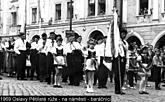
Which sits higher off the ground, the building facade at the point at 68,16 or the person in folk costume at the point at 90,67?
the building facade at the point at 68,16

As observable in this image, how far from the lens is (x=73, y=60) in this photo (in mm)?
14625

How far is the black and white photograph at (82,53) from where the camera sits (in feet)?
38.9

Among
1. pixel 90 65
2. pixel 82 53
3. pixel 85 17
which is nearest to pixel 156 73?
pixel 82 53

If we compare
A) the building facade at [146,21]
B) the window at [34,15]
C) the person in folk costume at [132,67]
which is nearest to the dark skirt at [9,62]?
the person in folk costume at [132,67]

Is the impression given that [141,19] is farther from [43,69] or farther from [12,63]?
[43,69]

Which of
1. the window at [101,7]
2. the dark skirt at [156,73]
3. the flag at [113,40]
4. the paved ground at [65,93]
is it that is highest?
the window at [101,7]

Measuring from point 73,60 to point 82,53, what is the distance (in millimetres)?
711

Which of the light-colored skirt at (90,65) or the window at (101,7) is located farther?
the window at (101,7)

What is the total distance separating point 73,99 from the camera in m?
6.56

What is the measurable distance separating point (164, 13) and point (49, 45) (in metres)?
12.2

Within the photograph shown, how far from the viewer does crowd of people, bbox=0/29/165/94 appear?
40.0 feet

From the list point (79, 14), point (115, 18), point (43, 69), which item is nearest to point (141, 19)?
point (79, 14)

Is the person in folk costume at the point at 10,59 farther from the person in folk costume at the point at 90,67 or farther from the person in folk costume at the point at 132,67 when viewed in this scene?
the person in folk costume at the point at 90,67

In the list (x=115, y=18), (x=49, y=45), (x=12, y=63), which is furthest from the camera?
(x=12, y=63)
